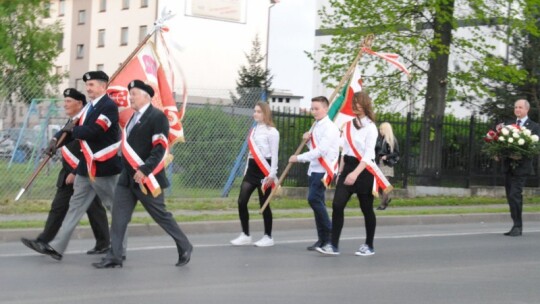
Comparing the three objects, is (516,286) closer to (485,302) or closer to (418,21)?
(485,302)

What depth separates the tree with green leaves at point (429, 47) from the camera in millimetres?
22016

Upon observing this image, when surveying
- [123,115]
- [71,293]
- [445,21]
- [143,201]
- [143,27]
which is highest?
[143,27]

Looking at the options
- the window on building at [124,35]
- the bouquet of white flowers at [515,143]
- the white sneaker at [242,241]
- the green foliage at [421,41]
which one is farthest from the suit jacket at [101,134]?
the window on building at [124,35]

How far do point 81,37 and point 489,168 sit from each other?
45.6m

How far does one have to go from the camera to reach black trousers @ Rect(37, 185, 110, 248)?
9.71m

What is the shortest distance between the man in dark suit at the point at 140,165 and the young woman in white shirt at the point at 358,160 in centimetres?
218

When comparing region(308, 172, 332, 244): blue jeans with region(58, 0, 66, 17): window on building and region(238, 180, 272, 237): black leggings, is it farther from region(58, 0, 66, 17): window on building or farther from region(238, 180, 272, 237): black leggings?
region(58, 0, 66, 17): window on building

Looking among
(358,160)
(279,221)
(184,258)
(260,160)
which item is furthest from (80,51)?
(184,258)

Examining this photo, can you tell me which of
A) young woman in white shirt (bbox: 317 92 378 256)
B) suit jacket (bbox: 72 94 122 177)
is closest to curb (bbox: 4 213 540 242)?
suit jacket (bbox: 72 94 122 177)

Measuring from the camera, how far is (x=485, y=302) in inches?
307

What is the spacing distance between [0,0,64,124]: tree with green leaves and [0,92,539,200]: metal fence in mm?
13304

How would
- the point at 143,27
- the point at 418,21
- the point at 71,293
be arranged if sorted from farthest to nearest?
1. the point at 143,27
2. the point at 418,21
3. the point at 71,293

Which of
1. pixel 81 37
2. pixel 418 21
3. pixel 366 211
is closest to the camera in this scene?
pixel 366 211

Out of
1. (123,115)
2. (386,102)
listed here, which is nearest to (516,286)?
(123,115)
